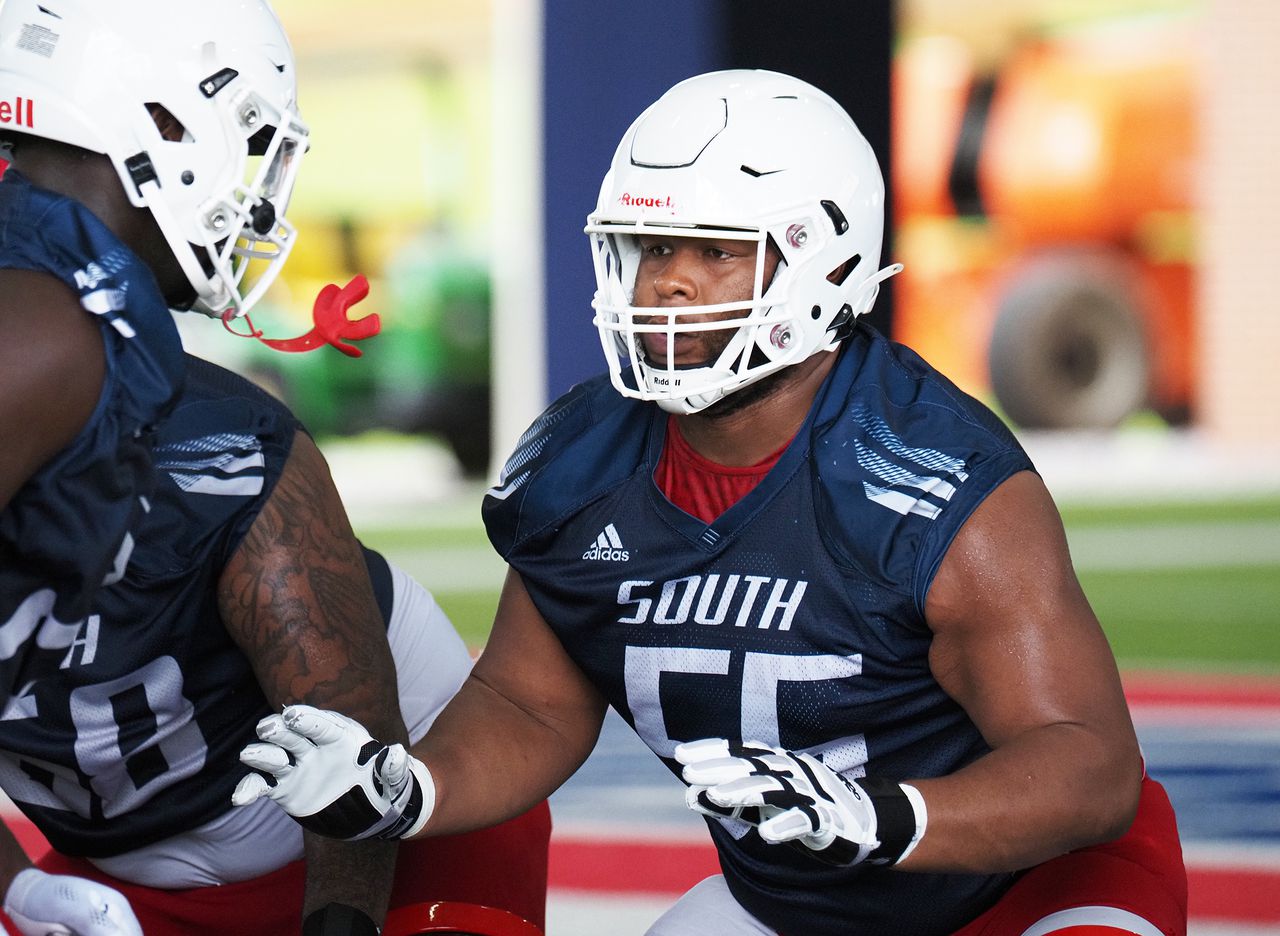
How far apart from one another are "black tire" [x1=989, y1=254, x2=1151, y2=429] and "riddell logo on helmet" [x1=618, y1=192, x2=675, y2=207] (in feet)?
35.0

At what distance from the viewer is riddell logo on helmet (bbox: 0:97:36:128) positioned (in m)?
2.35

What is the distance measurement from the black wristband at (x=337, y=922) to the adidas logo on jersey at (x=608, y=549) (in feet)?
1.90

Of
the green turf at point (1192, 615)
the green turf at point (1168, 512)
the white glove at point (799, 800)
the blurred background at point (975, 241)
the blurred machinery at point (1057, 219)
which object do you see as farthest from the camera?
the blurred machinery at point (1057, 219)

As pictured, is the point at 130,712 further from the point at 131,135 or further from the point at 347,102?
the point at 347,102

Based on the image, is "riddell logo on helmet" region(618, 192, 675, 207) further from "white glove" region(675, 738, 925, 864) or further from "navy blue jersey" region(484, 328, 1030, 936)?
"white glove" region(675, 738, 925, 864)

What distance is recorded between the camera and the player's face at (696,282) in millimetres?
2611

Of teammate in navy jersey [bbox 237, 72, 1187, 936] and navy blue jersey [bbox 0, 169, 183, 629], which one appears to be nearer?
navy blue jersey [bbox 0, 169, 183, 629]

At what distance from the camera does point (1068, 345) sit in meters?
13.1

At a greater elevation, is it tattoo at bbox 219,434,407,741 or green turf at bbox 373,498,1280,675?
tattoo at bbox 219,434,407,741

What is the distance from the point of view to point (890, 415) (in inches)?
102

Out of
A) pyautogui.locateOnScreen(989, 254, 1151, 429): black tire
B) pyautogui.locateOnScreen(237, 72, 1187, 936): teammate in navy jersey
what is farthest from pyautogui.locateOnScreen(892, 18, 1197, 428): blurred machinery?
pyautogui.locateOnScreen(237, 72, 1187, 936): teammate in navy jersey

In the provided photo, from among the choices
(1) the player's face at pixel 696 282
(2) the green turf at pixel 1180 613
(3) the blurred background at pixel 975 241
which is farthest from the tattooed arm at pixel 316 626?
(3) the blurred background at pixel 975 241

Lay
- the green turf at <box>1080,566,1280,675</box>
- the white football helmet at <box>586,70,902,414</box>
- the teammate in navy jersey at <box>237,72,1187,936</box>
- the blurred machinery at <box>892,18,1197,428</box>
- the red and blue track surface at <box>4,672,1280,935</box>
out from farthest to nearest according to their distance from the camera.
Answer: the blurred machinery at <box>892,18,1197,428</box> < the green turf at <box>1080,566,1280,675</box> < the red and blue track surface at <box>4,672,1280,935</box> < the white football helmet at <box>586,70,902,414</box> < the teammate in navy jersey at <box>237,72,1187,936</box>

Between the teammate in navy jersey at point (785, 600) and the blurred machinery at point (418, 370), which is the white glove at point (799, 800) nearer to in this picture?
the teammate in navy jersey at point (785, 600)
